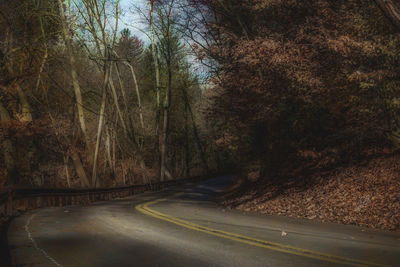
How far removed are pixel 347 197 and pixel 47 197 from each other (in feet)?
38.8

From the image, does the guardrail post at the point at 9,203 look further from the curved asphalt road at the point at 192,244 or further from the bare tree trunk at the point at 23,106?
the bare tree trunk at the point at 23,106

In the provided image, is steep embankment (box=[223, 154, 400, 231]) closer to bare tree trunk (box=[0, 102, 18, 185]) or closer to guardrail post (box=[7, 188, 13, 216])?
guardrail post (box=[7, 188, 13, 216])

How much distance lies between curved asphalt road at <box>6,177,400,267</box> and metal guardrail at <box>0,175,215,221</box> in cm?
286

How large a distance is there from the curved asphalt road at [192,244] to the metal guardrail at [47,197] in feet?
9.38

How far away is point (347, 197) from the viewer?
1145 cm

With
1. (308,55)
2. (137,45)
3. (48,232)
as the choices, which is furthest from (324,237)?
(137,45)

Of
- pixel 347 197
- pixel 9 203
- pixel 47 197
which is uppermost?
pixel 9 203

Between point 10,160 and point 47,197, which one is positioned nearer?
point 47,197

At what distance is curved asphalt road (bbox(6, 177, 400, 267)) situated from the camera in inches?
224

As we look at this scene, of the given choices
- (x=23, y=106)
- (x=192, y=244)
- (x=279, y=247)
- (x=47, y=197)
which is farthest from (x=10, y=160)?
(x=279, y=247)

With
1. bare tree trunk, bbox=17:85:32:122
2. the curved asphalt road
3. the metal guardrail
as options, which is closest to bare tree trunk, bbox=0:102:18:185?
bare tree trunk, bbox=17:85:32:122

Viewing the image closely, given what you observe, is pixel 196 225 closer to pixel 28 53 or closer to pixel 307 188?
pixel 307 188

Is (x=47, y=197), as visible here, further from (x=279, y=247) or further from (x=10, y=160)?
(x=279, y=247)

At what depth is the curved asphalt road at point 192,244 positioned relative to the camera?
5.68 m
